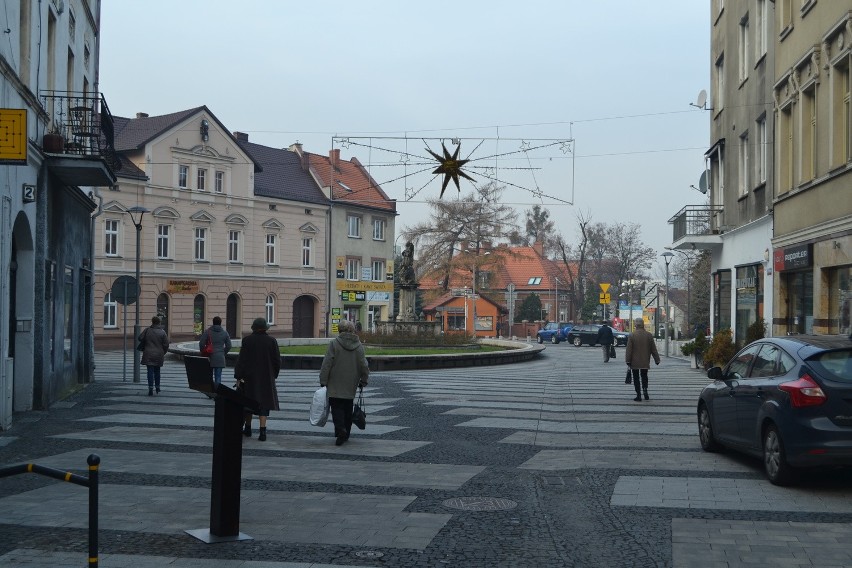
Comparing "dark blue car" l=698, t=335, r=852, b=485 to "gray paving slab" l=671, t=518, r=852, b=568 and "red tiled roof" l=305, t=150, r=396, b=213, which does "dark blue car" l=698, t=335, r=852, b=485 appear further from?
"red tiled roof" l=305, t=150, r=396, b=213

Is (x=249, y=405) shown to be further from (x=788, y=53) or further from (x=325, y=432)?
(x=788, y=53)

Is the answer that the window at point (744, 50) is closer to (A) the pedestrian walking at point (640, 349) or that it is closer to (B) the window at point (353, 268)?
(A) the pedestrian walking at point (640, 349)

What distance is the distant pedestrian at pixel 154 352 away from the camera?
19594mm

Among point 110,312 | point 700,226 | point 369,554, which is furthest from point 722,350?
point 110,312

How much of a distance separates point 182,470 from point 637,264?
7022cm

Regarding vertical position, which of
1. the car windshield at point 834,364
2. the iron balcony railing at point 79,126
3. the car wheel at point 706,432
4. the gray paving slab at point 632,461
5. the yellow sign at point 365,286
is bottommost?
the gray paving slab at point 632,461

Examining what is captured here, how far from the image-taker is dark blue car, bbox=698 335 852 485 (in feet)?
28.7

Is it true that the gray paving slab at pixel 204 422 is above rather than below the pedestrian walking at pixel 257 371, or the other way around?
below

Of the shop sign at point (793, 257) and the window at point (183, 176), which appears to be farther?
the window at point (183, 176)

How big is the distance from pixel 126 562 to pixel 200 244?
46.7 m

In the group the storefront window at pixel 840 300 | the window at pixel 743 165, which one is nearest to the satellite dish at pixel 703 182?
the window at pixel 743 165

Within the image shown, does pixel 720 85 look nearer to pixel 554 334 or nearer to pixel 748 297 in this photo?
pixel 748 297

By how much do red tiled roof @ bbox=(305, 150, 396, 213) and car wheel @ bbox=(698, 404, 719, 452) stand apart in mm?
48009

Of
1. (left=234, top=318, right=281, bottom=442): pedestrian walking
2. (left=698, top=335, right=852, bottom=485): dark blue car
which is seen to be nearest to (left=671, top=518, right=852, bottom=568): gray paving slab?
(left=698, top=335, right=852, bottom=485): dark blue car
